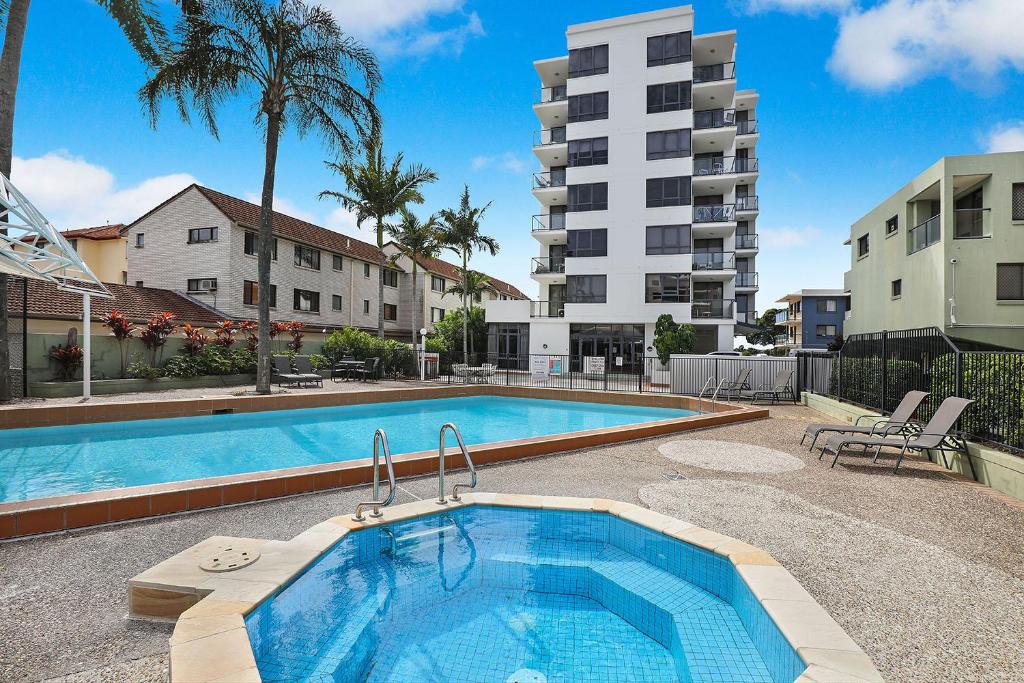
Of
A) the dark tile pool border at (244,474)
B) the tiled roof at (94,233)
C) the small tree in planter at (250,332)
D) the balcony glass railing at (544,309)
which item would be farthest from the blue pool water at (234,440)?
the tiled roof at (94,233)

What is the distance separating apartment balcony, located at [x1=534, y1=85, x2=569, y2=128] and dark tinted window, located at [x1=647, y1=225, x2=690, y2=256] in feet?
32.2

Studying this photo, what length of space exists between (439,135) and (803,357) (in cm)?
1708

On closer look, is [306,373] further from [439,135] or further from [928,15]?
[928,15]

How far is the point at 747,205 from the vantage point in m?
35.2

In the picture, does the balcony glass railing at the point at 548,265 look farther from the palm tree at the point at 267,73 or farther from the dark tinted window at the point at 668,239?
the palm tree at the point at 267,73

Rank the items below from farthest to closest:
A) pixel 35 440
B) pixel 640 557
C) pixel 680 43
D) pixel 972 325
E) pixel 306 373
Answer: pixel 680 43 < pixel 306 373 < pixel 972 325 < pixel 35 440 < pixel 640 557

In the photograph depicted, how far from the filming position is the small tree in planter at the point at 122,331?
51.7 feet

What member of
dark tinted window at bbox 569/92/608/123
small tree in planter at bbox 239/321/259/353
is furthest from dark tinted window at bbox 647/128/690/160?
small tree in planter at bbox 239/321/259/353

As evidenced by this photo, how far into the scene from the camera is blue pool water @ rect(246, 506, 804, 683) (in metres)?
3.29

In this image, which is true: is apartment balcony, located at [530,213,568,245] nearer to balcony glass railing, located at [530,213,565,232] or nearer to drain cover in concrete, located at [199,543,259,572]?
balcony glass railing, located at [530,213,565,232]

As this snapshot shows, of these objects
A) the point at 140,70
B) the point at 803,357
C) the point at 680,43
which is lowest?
the point at 803,357

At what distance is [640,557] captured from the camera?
15.6ft

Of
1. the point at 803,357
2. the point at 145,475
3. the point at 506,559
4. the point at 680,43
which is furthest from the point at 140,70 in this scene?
the point at 680,43

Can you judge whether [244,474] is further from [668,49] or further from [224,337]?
[668,49]
